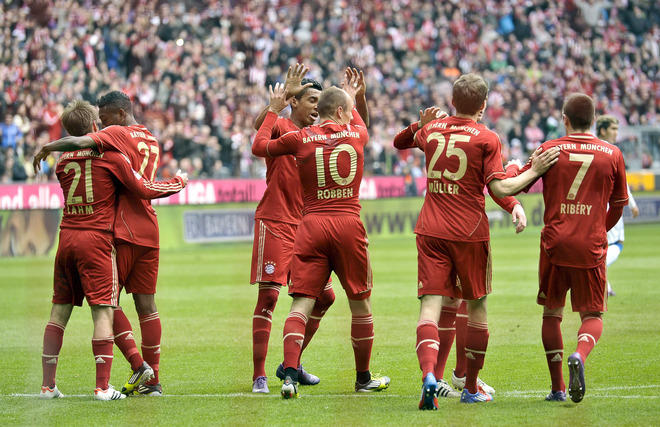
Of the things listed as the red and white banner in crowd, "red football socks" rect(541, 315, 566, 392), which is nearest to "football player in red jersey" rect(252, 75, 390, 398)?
"red football socks" rect(541, 315, 566, 392)

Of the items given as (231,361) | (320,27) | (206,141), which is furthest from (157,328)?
(320,27)

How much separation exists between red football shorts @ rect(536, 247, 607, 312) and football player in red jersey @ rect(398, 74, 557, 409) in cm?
40

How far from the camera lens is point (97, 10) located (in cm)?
2775

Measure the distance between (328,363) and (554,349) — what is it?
267 centimetres

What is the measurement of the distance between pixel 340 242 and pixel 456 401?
54.5 inches

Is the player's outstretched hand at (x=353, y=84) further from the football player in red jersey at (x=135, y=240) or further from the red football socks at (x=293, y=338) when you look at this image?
the red football socks at (x=293, y=338)

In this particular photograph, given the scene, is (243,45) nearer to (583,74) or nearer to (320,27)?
(320,27)

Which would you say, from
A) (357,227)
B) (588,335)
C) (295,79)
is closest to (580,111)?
(588,335)

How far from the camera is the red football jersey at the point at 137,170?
6934 millimetres

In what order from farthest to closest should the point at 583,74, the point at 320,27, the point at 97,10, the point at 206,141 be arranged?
the point at 583,74 < the point at 320,27 < the point at 97,10 < the point at 206,141

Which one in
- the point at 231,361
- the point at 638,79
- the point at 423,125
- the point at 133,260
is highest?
the point at 638,79

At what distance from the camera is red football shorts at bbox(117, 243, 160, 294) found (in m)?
7.02

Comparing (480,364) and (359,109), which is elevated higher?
(359,109)

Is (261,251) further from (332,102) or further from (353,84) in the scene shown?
(353,84)
